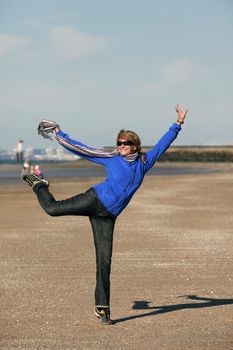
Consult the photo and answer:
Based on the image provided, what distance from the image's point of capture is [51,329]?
24.9 feet

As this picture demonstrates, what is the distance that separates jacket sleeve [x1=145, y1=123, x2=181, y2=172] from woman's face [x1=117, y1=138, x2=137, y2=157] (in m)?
0.20

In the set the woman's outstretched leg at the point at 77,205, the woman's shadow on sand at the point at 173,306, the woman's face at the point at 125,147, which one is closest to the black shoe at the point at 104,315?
the woman's shadow on sand at the point at 173,306

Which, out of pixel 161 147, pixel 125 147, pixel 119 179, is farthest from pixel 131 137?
pixel 119 179

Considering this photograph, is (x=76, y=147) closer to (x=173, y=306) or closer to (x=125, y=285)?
(x=173, y=306)

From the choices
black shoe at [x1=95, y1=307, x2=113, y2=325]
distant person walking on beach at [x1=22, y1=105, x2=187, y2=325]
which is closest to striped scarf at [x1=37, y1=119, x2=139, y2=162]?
distant person walking on beach at [x1=22, y1=105, x2=187, y2=325]

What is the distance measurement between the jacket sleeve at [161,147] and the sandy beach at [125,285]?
1829 mm

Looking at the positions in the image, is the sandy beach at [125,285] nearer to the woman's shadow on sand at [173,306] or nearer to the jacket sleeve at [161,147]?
the woman's shadow on sand at [173,306]

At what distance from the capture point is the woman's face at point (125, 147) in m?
7.54

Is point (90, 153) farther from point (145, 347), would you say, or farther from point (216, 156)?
point (216, 156)

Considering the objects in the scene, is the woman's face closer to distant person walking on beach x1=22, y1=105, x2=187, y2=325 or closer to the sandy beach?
distant person walking on beach x1=22, y1=105, x2=187, y2=325

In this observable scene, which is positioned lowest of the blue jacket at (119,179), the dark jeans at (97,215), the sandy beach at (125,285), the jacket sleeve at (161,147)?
the sandy beach at (125,285)

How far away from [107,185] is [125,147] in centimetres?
45

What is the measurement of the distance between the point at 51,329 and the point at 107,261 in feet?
3.15

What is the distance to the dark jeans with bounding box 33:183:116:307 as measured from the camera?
755 cm
